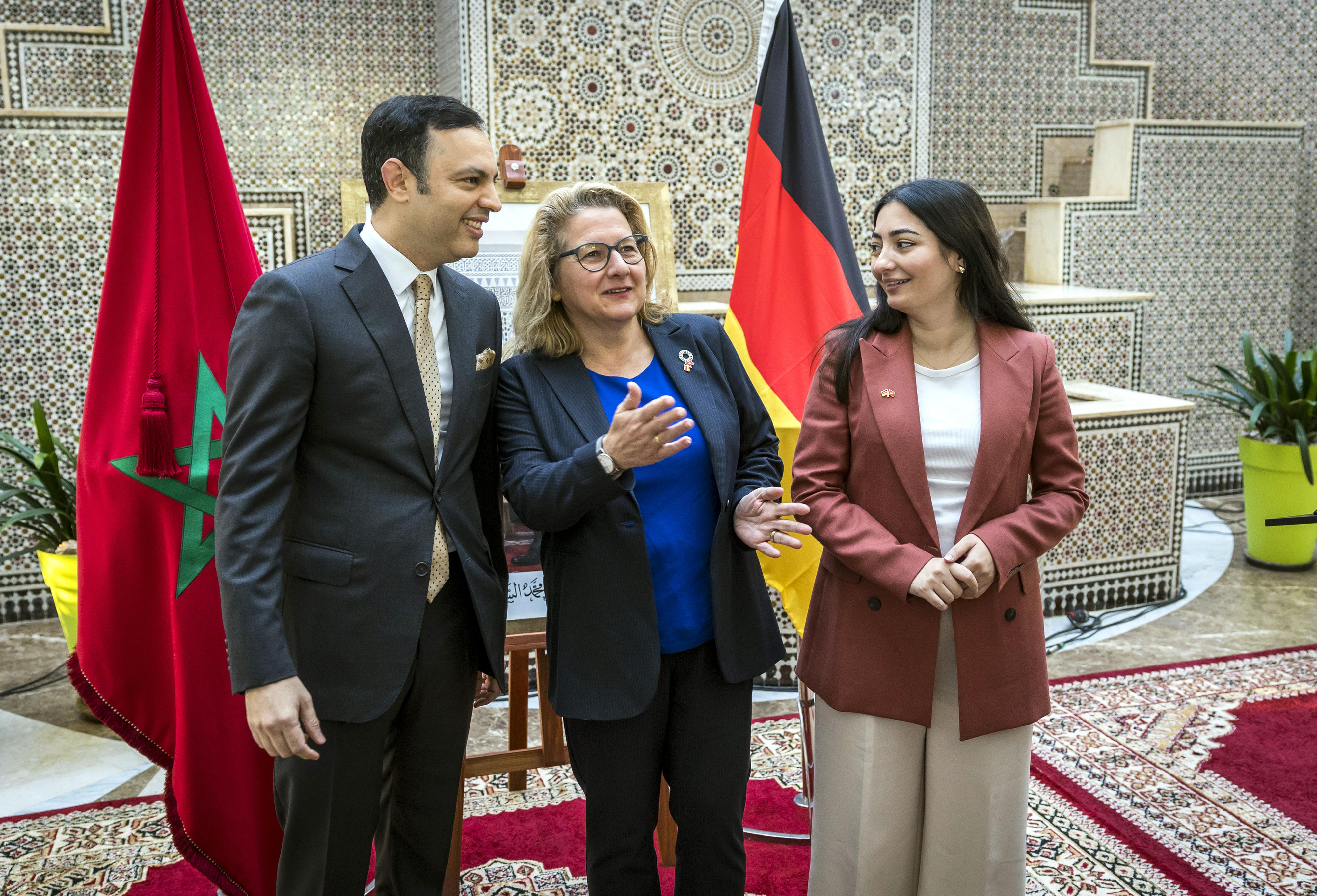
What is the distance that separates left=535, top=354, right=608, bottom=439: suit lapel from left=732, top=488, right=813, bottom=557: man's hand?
0.89 ft

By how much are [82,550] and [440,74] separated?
11.8 feet

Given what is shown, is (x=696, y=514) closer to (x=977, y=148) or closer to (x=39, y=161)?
(x=39, y=161)

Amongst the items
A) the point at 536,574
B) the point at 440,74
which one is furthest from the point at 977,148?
the point at 536,574

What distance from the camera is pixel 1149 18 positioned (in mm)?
6348

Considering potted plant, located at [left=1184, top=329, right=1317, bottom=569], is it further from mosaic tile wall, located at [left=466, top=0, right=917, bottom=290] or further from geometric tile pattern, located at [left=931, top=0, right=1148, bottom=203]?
mosaic tile wall, located at [left=466, top=0, right=917, bottom=290]

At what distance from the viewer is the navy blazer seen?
66.8 inches

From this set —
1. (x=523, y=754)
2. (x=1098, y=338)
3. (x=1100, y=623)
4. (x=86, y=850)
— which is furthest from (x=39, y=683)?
(x=1098, y=338)

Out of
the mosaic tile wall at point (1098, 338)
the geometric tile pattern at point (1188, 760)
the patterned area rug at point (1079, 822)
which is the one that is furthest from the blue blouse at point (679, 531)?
the mosaic tile wall at point (1098, 338)

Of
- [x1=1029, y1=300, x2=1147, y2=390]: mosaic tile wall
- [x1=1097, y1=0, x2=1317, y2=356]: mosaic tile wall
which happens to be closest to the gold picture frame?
[x1=1029, y1=300, x2=1147, y2=390]: mosaic tile wall

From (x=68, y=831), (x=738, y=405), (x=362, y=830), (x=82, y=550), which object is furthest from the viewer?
(x=68, y=831)

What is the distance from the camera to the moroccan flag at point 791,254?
2.75 metres

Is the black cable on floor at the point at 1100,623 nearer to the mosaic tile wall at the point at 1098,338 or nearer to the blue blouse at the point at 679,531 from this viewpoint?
the mosaic tile wall at the point at 1098,338

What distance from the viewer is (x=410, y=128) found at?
1.66 m

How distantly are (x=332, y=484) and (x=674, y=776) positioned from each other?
0.77 m
